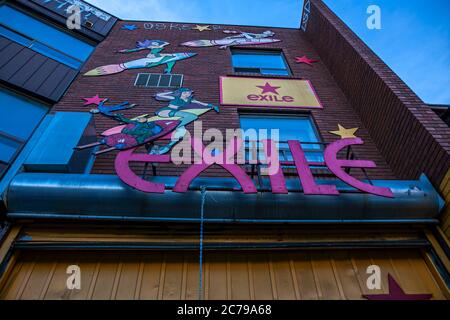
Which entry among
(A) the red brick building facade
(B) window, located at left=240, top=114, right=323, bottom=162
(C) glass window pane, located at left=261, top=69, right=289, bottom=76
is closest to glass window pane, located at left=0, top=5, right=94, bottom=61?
(C) glass window pane, located at left=261, top=69, right=289, bottom=76

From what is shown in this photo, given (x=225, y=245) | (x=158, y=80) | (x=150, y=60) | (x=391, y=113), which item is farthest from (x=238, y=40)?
(x=225, y=245)

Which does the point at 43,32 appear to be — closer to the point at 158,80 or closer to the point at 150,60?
the point at 150,60

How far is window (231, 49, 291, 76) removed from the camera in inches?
387

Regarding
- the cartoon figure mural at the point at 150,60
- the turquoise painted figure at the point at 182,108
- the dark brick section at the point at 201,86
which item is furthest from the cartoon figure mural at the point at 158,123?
the cartoon figure mural at the point at 150,60

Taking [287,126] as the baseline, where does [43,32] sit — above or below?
above

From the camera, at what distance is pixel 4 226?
13.4ft

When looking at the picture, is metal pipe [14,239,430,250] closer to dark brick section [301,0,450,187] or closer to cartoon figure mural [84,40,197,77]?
dark brick section [301,0,450,187]

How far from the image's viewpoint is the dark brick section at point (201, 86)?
21.7 feet

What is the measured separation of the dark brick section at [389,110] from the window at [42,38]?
7.77 m

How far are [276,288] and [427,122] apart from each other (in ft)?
12.3

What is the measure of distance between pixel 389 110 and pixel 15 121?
7.68 metres

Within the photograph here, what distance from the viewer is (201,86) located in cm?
836

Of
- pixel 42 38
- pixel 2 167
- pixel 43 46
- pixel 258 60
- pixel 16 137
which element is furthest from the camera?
pixel 258 60
